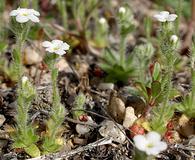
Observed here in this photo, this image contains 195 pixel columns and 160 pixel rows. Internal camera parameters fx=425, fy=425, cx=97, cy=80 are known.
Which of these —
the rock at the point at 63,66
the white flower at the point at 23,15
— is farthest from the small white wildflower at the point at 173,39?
the rock at the point at 63,66

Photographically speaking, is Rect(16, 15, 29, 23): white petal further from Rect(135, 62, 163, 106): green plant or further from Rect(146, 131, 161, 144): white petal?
Rect(146, 131, 161, 144): white petal

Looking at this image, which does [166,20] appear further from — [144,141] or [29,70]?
[29,70]

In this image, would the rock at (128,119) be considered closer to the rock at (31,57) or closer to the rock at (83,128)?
the rock at (83,128)

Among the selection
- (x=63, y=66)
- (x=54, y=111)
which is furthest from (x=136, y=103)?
(x=63, y=66)

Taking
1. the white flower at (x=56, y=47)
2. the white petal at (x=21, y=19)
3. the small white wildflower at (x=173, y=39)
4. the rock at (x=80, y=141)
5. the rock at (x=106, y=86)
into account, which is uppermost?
the white petal at (x=21, y=19)

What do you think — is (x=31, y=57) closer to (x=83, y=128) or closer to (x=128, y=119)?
(x=83, y=128)

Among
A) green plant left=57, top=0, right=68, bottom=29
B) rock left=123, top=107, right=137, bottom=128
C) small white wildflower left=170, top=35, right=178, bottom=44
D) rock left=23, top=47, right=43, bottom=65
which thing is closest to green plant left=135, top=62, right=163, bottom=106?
rock left=123, top=107, right=137, bottom=128
